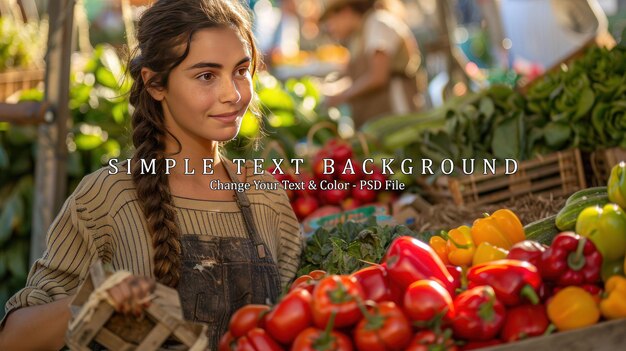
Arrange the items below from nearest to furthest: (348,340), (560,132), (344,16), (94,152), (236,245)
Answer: (348,340), (236,245), (560,132), (94,152), (344,16)

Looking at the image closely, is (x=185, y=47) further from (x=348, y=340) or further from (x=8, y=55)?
(x=8, y=55)

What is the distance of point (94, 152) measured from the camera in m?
5.14

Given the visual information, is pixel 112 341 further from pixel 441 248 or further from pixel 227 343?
pixel 441 248

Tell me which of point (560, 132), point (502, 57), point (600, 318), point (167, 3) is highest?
point (502, 57)

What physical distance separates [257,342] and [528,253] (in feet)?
2.51

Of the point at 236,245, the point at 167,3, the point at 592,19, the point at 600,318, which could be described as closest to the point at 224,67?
the point at 167,3

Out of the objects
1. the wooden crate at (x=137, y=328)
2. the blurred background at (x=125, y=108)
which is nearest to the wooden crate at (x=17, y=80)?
the blurred background at (x=125, y=108)

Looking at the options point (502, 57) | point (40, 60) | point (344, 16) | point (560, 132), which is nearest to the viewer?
point (560, 132)

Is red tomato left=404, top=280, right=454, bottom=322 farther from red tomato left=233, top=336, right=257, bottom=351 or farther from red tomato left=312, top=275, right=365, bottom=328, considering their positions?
red tomato left=233, top=336, right=257, bottom=351

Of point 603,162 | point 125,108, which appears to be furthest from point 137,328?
point 125,108

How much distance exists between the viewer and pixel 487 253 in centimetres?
214

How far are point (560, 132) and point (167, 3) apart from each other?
8.01ft

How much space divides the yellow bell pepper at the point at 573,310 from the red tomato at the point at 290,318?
61 centimetres

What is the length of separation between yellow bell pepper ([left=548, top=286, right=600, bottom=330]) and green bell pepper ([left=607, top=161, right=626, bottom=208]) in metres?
0.41
